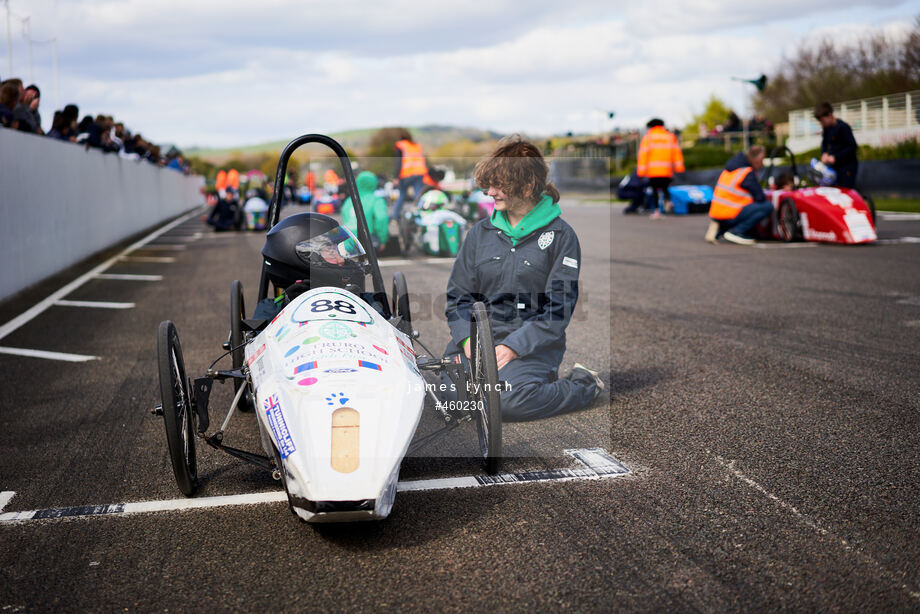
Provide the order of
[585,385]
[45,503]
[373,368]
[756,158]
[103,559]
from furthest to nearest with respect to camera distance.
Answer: [756,158]
[585,385]
[45,503]
[373,368]
[103,559]

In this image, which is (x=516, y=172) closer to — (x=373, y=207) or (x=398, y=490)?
(x=398, y=490)

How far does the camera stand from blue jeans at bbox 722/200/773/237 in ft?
45.0

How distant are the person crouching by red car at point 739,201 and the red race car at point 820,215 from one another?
0.94 feet

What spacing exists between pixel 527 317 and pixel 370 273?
92cm

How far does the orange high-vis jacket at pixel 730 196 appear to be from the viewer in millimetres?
13383

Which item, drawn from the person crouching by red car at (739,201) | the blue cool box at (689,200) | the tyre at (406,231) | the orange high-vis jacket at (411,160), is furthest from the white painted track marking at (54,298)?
the blue cool box at (689,200)

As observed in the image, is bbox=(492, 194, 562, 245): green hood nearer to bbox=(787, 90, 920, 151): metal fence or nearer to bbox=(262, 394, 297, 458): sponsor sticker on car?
bbox=(262, 394, 297, 458): sponsor sticker on car

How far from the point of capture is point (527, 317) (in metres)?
5.00

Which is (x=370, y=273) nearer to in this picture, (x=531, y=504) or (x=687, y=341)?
(x=531, y=504)

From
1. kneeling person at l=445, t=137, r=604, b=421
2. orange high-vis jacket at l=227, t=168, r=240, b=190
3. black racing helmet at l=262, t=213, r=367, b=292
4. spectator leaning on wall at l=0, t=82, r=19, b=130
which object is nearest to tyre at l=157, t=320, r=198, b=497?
black racing helmet at l=262, t=213, r=367, b=292

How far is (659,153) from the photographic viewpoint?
1888 cm

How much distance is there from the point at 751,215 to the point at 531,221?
9791mm

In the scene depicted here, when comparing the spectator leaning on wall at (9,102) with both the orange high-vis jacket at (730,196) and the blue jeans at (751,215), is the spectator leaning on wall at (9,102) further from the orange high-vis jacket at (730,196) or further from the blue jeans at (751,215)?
the blue jeans at (751,215)

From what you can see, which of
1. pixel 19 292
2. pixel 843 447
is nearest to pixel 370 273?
pixel 843 447
